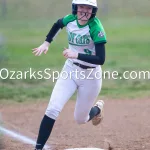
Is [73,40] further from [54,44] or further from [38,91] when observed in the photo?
[54,44]

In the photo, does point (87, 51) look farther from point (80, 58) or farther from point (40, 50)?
point (40, 50)

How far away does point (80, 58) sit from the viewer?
452 cm

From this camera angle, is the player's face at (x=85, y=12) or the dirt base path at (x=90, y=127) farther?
the dirt base path at (x=90, y=127)

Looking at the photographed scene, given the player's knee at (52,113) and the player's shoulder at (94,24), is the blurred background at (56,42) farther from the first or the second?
the player's shoulder at (94,24)

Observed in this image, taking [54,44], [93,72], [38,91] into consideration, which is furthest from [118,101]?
[54,44]

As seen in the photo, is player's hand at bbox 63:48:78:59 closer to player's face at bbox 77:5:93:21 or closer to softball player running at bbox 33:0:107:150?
softball player running at bbox 33:0:107:150

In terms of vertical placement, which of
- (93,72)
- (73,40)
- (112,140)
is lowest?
(112,140)

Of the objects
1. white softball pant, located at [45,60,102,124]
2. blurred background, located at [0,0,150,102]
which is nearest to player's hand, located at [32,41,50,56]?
white softball pant, located at [45,60,102,124]

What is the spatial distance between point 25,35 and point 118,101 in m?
4.46

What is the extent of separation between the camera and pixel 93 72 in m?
4.95

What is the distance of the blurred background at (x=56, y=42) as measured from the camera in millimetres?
8914

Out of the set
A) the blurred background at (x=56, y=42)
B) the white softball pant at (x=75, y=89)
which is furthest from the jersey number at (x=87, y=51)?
the blurred background at (x=56, y=42)

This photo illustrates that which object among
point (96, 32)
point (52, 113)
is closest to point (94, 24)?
point (96, 32)

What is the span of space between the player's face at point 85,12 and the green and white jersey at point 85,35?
2.6 inches
